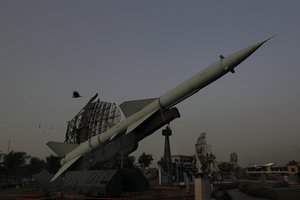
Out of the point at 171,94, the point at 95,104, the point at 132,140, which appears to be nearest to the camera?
the point at 171,94

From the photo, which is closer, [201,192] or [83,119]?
[201,192]

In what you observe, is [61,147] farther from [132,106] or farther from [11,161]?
[11,161]

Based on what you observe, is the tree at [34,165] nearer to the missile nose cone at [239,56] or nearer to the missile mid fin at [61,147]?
the missile mid fin at [61,147]

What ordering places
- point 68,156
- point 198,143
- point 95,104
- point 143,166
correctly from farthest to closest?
point 143,166, point 198,143, point 95,104, point 68,156

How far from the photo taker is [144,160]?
3233 inches

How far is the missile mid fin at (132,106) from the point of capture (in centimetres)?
1792

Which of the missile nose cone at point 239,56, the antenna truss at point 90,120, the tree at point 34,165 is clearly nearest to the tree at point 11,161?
the tree at point 34,165

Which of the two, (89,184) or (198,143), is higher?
(198,143)

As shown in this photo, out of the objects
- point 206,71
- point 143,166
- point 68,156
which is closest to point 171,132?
point 206,71

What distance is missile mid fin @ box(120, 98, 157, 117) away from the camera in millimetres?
17922

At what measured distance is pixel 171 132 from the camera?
19438 millimetres

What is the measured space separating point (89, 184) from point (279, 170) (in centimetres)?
9366

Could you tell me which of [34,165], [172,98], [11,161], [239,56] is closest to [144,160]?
[34,165]

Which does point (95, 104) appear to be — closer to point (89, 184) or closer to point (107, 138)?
Answer: point (107, 138)
